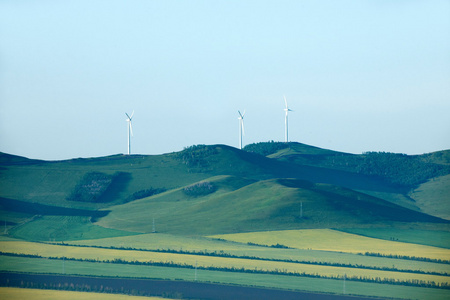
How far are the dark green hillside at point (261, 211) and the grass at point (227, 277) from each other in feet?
133

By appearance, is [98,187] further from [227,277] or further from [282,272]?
[227,277]

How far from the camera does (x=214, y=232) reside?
11900 cm

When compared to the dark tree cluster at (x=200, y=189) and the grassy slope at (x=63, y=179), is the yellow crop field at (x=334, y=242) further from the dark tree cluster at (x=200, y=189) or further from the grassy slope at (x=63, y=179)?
the grassy slope at (x=63, y=179)

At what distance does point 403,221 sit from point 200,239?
37658 millimetres

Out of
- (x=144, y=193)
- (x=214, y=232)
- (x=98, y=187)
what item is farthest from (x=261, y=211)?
(x=98, y=187)

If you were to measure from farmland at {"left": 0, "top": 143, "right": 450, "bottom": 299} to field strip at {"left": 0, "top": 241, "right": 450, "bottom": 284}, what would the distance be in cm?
12

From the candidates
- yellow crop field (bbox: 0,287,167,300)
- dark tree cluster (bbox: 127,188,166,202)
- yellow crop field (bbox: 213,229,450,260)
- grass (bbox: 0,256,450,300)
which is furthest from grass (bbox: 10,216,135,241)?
yellow crop field (bbox: 0,287,167,300)

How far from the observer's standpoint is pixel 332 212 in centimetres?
13075

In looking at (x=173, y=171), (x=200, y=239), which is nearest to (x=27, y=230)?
(x=200, y=239)

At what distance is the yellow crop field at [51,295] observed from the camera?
6072 centimetres

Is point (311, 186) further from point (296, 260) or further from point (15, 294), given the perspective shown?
point (15, 294)

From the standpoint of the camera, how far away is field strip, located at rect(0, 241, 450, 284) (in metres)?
77.2

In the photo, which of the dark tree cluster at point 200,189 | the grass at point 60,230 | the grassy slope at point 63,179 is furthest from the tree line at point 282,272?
the grassy slope at point 63,179

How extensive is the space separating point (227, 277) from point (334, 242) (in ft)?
116
